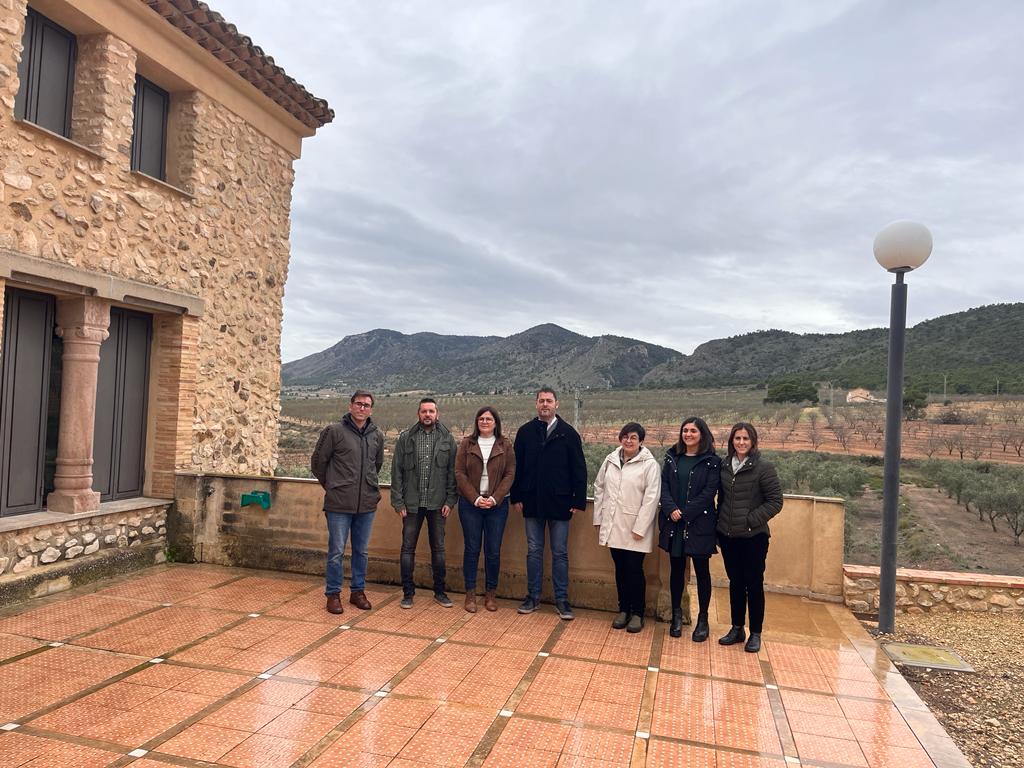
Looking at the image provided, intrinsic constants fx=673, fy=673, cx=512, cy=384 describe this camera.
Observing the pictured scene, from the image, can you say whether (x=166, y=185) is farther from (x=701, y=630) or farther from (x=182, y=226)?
→ (x=701, y=630)

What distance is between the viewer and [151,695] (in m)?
3.66

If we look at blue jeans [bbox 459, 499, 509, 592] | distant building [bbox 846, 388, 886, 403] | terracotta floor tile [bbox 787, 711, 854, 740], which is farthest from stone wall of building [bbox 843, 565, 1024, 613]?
distant building [bbox 846, 388, 886, 403]

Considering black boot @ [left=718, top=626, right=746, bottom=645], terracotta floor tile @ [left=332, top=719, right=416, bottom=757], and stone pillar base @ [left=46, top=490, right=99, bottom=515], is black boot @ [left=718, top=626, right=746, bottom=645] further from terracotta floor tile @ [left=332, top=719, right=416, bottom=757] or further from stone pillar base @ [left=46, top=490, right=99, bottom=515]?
stone pillar base @ [left=46, top=490, right=99, bottom=515]

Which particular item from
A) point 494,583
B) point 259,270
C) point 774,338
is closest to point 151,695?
point 494,583

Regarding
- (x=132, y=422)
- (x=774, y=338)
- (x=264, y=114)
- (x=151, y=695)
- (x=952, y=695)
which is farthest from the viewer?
(x=774, y=338)

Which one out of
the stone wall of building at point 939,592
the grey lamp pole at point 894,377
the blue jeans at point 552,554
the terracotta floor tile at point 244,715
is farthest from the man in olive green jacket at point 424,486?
the stone wall of building at point 939,592

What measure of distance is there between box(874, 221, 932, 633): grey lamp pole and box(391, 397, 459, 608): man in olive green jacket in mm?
3438

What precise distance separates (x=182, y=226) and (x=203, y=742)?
5.02 m

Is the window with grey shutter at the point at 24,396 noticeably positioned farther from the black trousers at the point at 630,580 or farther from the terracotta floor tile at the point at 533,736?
the black trousers at the point at 630,580

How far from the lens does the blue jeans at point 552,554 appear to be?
5.30 meters

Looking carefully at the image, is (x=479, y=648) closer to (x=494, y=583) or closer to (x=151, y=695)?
(x=494, y=583)

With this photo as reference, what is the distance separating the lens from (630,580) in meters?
5.14

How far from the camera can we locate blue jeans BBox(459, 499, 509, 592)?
5.42 m

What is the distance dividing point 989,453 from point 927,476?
5.09 metres
